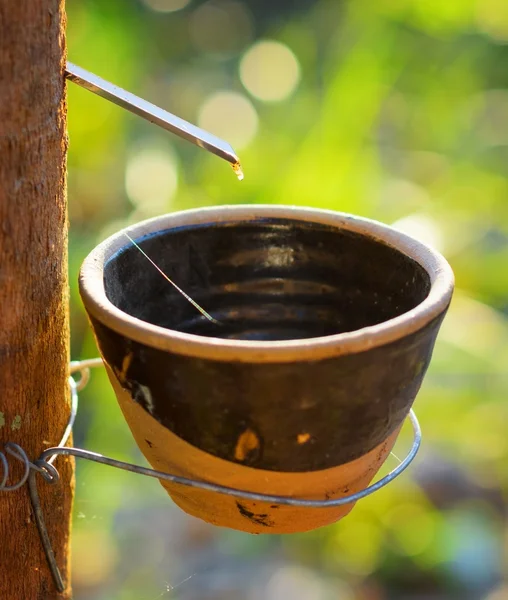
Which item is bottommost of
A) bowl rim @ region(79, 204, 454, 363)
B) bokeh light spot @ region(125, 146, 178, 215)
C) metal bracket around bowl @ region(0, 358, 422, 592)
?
bokeh light spot @ region(125, 146, 178, 215)

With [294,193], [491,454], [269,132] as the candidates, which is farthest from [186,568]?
[269,132]

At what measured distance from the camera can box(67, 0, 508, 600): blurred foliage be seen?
1.69m

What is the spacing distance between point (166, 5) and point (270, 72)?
0.71 m

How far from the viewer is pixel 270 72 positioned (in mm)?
2307

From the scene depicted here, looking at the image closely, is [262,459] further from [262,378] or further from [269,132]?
[269,132]

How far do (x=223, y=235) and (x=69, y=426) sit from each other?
0.73ft

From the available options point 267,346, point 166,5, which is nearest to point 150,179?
point 166,5

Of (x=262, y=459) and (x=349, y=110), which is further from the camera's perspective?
(x=349, y=110)

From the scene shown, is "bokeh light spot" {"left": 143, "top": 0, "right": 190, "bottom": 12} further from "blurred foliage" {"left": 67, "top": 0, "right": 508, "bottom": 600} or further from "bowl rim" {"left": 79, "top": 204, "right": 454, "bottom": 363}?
"bowl rim" {"left": 79, "top": 204, "right": 454, "bottom": 363}

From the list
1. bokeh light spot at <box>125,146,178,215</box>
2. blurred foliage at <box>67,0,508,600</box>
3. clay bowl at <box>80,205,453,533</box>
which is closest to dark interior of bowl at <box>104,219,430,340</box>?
clay bowl at <box>80,205,453,533</box>

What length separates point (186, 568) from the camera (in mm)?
1673

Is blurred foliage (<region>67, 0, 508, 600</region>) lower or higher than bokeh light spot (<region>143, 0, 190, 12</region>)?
lower

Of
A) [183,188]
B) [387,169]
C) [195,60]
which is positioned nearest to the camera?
[183,188]

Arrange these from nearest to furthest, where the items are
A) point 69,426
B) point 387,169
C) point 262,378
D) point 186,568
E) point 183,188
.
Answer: point 262,378 → point 69,426 → point 186,568 → point 183,188 → point 387,169
